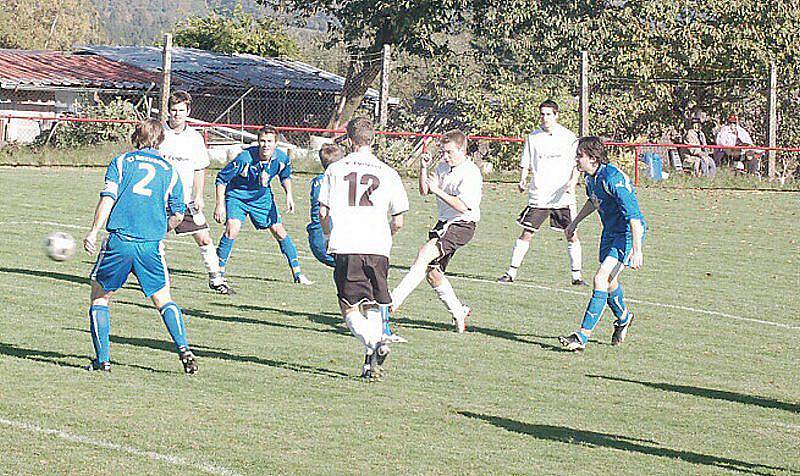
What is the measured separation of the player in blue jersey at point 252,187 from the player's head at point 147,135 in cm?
391

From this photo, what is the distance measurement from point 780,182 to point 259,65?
23.2 meters

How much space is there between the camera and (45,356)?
8.64 metres

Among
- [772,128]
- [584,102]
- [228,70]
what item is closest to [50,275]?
[584,102]

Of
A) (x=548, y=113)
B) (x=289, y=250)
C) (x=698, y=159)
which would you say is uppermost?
(x=548, y=113)

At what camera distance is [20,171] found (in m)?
24.2

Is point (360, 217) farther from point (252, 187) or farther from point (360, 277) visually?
point (252, 187)

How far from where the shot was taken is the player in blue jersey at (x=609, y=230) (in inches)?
369

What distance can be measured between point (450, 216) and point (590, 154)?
1.34m

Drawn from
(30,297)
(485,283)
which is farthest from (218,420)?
(485,283)

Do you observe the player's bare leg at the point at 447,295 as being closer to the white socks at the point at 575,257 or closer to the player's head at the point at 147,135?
the player's head at the point at 147,135

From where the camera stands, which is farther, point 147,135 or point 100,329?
point 100,329

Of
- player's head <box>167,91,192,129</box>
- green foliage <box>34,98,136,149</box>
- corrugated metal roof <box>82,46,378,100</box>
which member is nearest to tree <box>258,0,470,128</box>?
corrugated metal roof <box>82,46,378,100</box>

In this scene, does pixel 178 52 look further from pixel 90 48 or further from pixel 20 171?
pixel 20 171

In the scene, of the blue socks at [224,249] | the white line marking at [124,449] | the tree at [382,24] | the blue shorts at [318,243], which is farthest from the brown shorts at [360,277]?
the tree at [382,24]
